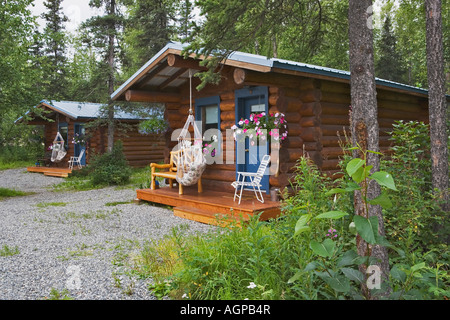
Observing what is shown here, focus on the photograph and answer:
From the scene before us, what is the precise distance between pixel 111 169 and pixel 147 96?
5000 millimetres

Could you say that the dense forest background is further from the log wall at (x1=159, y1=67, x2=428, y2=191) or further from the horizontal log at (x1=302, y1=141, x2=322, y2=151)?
the horizontal log at (x1=302, y1=141, x2=322, y2=151)

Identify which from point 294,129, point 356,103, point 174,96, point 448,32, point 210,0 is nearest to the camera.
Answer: point 356,103

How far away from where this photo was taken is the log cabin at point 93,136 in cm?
1802

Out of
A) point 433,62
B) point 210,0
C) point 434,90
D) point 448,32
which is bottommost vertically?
point 434,90

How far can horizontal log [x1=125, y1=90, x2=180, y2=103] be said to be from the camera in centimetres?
943

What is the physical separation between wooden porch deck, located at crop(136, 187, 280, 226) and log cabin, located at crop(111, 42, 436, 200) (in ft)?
1.62

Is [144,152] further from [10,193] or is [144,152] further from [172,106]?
[172,106]

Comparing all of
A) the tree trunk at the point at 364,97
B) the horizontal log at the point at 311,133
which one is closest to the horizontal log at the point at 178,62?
the horizontal log at the point at 311,133

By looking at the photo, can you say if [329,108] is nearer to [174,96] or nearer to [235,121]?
[235,121]

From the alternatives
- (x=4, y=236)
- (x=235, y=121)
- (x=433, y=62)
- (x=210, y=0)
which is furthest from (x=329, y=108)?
(x=4, y=236)

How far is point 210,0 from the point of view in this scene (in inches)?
198

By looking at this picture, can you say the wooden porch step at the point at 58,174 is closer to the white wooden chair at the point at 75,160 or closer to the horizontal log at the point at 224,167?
the white wooden chair at the point at 75,160

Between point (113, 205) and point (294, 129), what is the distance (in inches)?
195

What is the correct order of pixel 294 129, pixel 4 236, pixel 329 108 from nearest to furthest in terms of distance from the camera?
pixel 4 236 < pixel 294 129 < pixel 329 108
